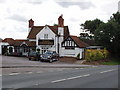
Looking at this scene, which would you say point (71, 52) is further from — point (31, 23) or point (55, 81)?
point (55, 81)

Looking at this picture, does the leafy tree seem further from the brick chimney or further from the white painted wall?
the brick chimney

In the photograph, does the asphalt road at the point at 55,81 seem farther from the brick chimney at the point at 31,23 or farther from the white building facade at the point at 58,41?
the brick chimney at the point at 31,23

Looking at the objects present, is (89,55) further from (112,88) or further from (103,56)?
(112,88)

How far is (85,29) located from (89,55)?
91.7 feet

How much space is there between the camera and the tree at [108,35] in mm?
56906

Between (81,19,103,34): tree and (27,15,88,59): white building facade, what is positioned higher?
(81,19,103,34): tree

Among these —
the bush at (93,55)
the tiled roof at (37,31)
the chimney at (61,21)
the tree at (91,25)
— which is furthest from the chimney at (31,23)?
the bush at (93,55)

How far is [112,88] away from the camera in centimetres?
1411

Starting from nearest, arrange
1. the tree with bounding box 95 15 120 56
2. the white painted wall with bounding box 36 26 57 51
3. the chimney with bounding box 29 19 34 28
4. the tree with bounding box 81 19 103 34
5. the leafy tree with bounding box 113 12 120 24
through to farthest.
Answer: the tree with bounding box 95 15 120 56, the white painted wall with bounding box 36 26 57 51, the leafy tree with bounding box 113 12 120 24, the chimney with bounding box 29 19 34 28, the tree with bounding box 81 19 103 34

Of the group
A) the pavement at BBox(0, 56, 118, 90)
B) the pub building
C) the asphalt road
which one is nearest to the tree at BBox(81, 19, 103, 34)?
the pub building

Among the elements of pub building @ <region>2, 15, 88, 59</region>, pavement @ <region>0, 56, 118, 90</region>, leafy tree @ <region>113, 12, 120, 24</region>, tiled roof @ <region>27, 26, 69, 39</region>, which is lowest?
pavement @ <region>0, 56, 118, 90</region>

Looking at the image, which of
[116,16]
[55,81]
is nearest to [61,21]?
[116,16]

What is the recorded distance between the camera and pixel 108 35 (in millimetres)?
57094

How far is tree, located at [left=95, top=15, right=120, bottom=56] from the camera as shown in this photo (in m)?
56.9
